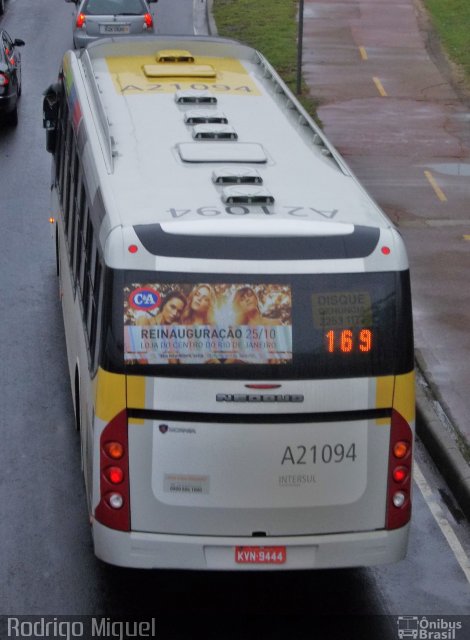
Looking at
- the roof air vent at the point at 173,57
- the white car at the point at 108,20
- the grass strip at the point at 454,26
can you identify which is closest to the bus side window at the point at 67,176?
the roof air vent at the point at 173,57

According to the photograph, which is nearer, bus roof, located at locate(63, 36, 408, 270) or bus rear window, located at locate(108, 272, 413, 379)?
bus rear window, located at locate(108, 272, 413, 379)

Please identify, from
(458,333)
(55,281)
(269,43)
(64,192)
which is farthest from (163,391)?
(269,43)

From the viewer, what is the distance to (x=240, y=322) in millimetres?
8789

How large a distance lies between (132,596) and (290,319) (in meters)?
2.64

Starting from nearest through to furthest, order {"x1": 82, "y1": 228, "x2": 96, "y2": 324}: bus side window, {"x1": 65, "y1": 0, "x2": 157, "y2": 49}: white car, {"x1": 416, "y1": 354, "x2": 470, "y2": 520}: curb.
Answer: {"x1": 82, "y1": 228, "x2": 96, "y2": 324}: bus side window → {"x1": 416, "y1": 354, "x2": 470, "y2": 520}: curb → {"x1": 65, "y1": 0, "x2": 157, "y2": 49}: white car

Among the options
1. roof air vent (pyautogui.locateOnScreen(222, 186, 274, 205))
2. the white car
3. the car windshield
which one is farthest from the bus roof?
the car windshield

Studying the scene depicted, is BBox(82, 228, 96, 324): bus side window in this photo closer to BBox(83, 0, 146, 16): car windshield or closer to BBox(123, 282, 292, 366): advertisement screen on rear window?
BBox(123, 282, 292, 366): advertisement screen on rear window

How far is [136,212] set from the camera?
29.9 ft

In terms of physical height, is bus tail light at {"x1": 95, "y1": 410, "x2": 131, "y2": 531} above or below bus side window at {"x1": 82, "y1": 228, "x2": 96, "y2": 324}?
below

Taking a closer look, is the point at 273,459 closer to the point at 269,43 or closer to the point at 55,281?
the point at 55,281

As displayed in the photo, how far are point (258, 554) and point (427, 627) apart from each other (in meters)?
1.43

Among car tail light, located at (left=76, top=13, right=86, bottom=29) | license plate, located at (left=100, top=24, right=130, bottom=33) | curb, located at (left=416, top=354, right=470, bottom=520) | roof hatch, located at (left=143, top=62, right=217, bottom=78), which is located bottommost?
license plate, located at (left=100, top=24, right=130, bottom=33)

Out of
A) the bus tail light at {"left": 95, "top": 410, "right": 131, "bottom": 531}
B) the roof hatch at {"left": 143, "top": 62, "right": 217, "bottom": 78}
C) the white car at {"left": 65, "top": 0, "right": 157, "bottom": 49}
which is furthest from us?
the white car at {"left": 65, "top": 0, "right": 157, "bottom": 49}

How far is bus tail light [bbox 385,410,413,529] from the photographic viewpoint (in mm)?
9125
